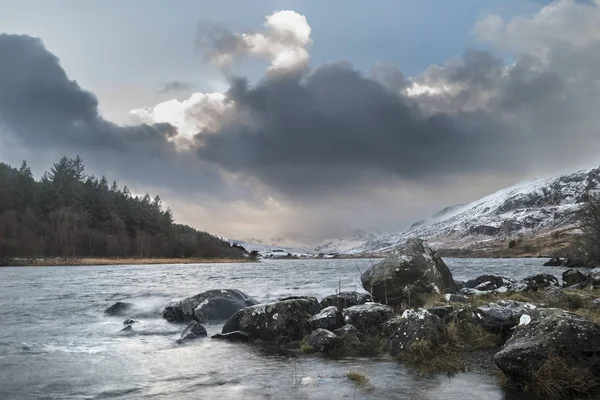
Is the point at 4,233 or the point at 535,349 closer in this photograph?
the point at 535,349

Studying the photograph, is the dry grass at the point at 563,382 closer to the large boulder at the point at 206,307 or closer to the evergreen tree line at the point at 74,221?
the large boulder at the point at 206,307

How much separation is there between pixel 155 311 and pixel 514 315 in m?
20.5

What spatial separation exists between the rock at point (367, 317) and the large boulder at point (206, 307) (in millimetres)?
8408

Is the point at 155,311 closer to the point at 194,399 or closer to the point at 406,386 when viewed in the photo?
the point at 194,399

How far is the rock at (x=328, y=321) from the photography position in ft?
57.9

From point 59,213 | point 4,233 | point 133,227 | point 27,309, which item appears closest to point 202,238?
point 133,227

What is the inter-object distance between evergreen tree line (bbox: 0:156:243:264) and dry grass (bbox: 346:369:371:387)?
346 feet

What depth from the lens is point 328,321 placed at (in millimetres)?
17766

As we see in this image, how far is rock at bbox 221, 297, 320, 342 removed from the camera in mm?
17531

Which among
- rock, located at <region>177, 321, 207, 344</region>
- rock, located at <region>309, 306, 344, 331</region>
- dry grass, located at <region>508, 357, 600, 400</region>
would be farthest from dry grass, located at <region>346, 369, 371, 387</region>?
rock, located at <region>177, 321, 207, 344</region>

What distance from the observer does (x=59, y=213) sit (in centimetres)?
12200

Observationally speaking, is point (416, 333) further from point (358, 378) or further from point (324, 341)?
point (358, 378)

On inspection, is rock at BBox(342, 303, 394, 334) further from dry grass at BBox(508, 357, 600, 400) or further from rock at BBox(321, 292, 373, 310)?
dry grass at BBox(508, 357, 600, 400)

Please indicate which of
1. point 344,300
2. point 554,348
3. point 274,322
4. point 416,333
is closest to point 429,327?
point 416,333
